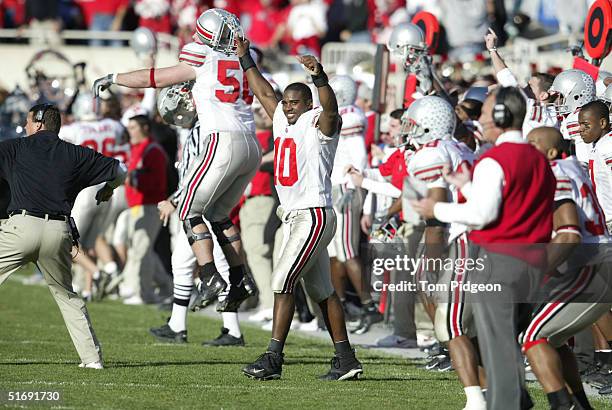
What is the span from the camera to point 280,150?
28.5 ft

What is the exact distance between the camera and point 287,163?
8.60m

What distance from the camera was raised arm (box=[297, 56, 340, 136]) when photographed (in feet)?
26.1

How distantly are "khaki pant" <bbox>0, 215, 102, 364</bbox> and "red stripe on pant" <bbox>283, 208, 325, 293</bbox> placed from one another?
1463 millimetres

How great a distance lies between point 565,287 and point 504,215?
2.42 ft

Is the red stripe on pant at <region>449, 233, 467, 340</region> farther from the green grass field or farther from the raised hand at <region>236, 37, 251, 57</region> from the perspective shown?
the raised hand at <region>236, 37, 251, 57</region>

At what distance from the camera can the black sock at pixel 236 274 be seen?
9.62m

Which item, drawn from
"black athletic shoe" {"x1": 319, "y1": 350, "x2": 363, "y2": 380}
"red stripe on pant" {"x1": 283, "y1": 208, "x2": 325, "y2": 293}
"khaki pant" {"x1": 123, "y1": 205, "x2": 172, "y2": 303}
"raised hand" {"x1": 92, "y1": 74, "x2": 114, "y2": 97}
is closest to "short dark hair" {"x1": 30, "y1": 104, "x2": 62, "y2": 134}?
"raised hand" {"x1": 92, "y1": 74, "x2": 114, "y2": 97}

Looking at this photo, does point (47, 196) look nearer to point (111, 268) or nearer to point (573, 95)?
point (573, 95)

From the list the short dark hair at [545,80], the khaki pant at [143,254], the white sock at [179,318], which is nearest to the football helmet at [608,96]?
the short dark hair at [545,80]

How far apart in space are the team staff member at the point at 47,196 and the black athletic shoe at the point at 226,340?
2.20 meters

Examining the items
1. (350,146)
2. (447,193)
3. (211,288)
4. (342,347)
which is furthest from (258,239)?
(447,193)

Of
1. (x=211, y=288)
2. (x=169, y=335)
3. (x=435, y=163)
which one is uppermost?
(x=435, y=163)

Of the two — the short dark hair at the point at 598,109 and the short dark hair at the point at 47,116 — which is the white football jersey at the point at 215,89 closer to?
the short dark hair at the point at 47,116

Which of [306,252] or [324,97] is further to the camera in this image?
[306,252]
